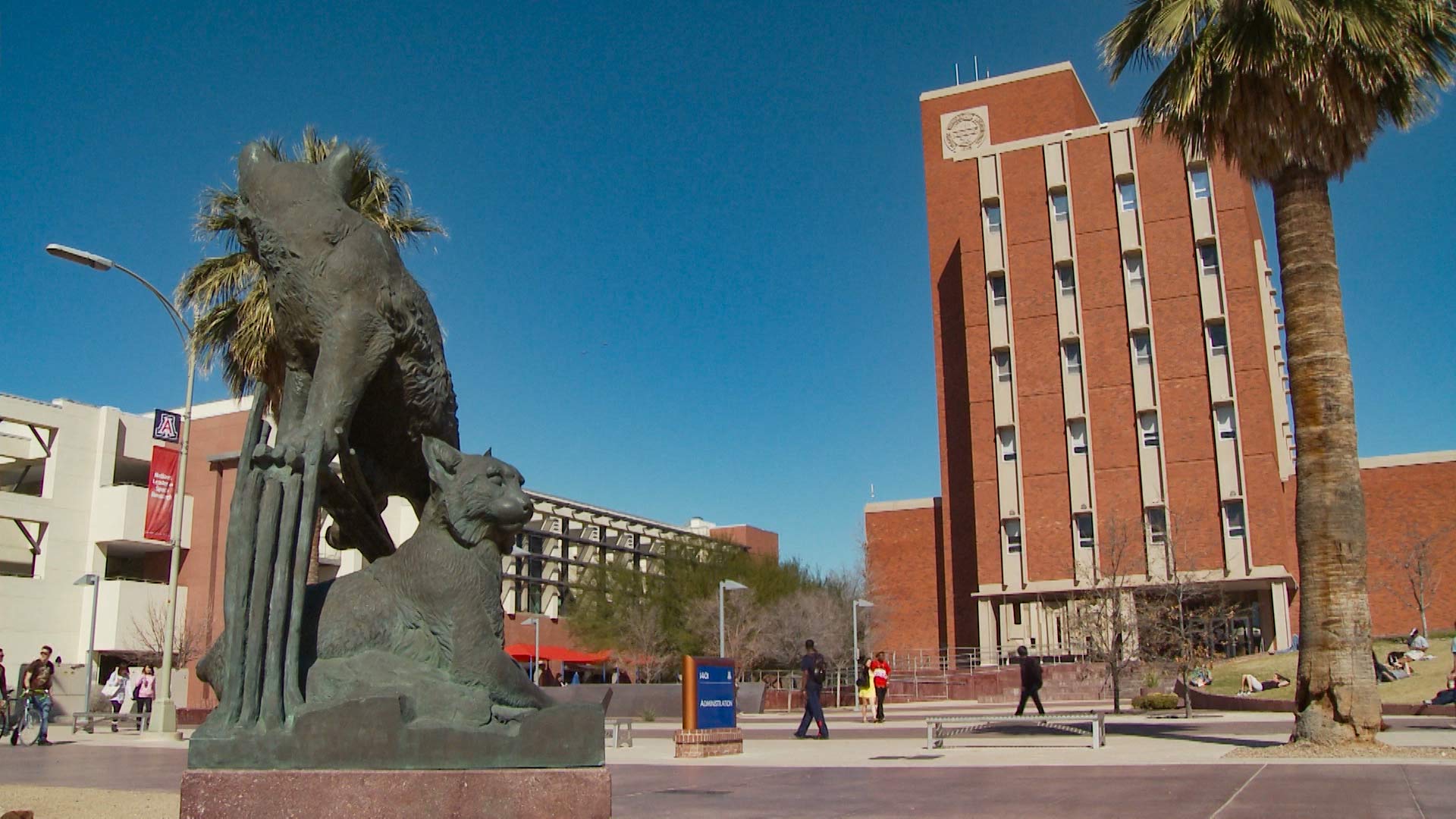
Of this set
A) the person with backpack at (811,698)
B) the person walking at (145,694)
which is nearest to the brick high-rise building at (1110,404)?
the person with backpack at (811,698)

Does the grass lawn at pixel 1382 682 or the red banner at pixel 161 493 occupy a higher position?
the red banner at pixel 161 493

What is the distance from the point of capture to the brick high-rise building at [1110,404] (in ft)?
144

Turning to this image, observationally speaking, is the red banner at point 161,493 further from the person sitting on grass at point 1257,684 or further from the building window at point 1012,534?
the person sitting on grass at point 1257,684

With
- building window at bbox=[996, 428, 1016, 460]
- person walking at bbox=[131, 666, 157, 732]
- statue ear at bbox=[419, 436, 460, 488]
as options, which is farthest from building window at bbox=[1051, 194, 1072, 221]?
statue ear at bbox=[419, 436, 460, 488]

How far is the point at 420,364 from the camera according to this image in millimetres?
5859

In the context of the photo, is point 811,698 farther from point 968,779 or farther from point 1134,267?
point 1134,267

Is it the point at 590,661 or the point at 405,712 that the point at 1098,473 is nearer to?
the point at 590,661

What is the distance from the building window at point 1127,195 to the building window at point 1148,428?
8842mm

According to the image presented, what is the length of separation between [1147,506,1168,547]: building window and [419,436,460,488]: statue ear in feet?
137

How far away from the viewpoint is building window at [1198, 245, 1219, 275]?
1801 inches

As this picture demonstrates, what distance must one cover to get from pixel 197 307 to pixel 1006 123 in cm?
4651

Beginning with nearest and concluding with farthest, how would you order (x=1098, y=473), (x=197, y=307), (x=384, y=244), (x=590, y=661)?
(x=384, y=244), (x=197, y=307), (x=1098, y=473), (x=590, y=661)

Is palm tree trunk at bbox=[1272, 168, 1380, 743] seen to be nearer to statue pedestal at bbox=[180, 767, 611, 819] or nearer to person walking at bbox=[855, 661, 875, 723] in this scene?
Result: statue pedestal at bbox=[180, 767, 611, 819]

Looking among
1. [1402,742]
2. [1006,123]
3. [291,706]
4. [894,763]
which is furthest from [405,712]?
[1006,123]
